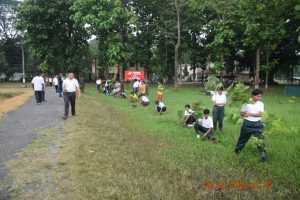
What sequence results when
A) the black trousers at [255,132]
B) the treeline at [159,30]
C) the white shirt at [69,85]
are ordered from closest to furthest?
the black trousers at [255,132]
the white shirt at [69,85]
the treeline at [159,30]

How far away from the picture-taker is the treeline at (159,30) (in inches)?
1254

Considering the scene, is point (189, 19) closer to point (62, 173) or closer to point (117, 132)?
point (117, 132)

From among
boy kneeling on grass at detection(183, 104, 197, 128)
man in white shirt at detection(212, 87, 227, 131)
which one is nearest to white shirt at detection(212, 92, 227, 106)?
man in white shirt at detection(212, 87, 227, 131)

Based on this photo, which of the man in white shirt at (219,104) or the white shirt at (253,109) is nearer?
the white shirt at (253,109)

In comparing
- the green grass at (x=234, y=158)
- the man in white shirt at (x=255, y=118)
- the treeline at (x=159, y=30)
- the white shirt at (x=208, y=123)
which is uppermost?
the treeline at (x=159, y=30)

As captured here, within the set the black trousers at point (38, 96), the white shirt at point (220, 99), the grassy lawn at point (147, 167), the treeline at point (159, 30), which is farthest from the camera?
the treeline at point (159, 30)

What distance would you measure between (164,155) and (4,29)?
74.4 meters

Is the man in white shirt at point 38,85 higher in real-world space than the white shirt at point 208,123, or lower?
higher

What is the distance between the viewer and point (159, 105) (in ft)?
57.1

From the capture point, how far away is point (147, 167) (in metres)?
7.63

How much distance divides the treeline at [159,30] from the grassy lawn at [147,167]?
21730 millimetres
